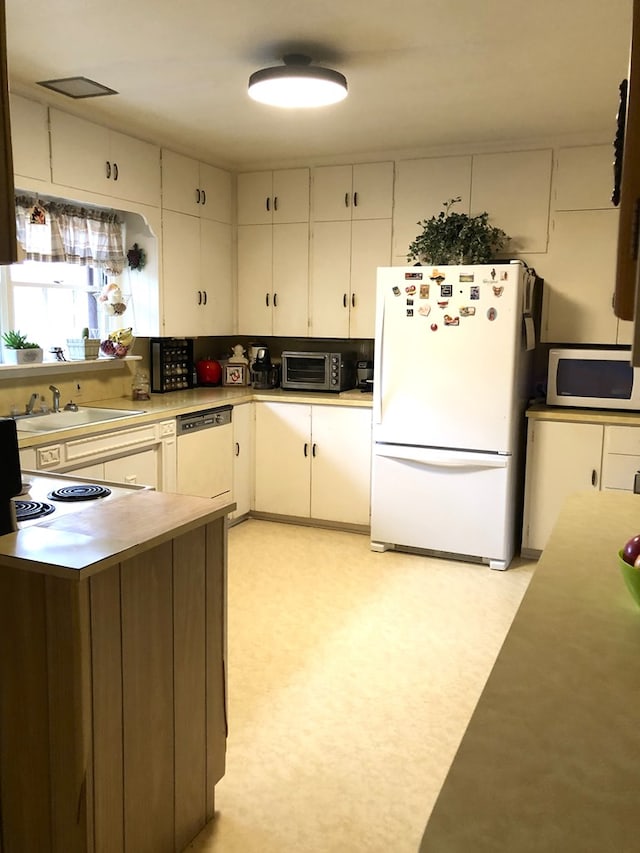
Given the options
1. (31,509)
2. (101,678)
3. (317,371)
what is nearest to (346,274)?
(317,371)

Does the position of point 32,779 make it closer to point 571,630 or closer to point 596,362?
point 571,630

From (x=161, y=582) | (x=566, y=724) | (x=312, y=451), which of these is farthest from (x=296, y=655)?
(x=566, y=724)

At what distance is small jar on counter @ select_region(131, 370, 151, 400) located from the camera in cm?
442

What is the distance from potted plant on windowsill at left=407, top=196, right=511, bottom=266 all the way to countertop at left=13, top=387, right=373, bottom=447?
98cm

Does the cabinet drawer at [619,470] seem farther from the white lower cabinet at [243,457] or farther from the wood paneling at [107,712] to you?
the wood paneling at [107,712]

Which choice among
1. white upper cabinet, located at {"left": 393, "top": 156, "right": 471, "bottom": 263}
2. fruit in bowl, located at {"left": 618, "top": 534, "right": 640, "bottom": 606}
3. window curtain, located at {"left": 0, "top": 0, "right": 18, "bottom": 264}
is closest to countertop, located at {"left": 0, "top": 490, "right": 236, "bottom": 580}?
window curtain, located at {"left": 0, "top": 0, "right": 18, "bottom": 264}

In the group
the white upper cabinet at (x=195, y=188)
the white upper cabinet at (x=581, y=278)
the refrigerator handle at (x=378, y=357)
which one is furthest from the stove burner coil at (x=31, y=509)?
the white upper cabinet at (x=581, y=278)

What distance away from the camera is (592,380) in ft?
13.5

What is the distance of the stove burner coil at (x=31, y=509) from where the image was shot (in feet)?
6.39

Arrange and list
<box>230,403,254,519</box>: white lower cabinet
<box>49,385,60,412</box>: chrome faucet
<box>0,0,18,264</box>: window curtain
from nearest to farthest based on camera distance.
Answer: <box>0,0,18,264</box>: window curtain
<box>49,385,60,412</box>: chrome faucet
<box>230,403,254,519</box>: white lower cabinet

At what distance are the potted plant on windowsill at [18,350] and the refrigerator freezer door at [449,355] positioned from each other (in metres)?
1.89

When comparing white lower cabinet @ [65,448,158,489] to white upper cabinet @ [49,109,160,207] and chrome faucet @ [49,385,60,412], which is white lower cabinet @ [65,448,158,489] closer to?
chrome faucet @ [49,385,60,412]

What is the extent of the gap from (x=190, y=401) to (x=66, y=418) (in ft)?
2.50

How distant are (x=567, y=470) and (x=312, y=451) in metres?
1.60
